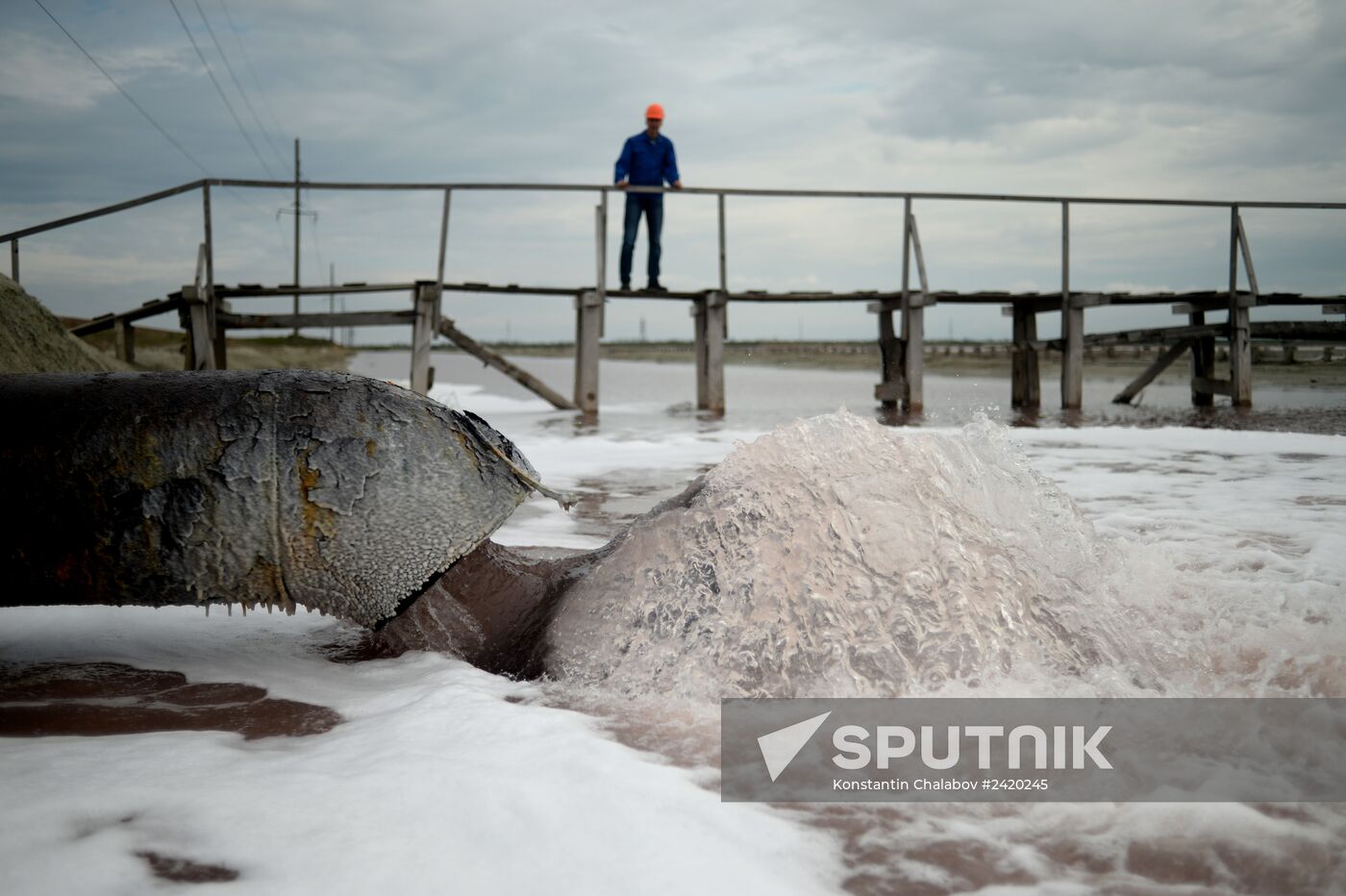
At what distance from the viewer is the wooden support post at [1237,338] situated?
604 inches

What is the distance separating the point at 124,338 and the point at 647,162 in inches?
325

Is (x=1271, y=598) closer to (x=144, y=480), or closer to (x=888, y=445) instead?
(x=888, y=445)

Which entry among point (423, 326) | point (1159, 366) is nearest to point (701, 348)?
point (423, 326)

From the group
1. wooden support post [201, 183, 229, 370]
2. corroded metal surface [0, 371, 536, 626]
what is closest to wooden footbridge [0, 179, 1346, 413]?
wooden support post [201, 183, 229, 370]

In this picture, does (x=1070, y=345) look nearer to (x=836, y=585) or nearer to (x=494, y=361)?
(x=494, y=361)

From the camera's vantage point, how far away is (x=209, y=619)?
3885 mm

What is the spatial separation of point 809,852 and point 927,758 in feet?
1.98

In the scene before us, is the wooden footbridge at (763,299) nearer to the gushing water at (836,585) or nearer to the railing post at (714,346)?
the railing post at (714,346)

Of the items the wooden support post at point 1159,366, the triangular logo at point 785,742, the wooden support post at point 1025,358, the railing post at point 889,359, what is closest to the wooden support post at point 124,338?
the railing post at point 889,359

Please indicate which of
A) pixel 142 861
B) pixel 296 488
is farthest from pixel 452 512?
pixel 142 861

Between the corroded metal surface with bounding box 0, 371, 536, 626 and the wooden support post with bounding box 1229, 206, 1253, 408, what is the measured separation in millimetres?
15620

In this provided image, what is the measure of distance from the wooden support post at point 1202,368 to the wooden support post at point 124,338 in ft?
56.2

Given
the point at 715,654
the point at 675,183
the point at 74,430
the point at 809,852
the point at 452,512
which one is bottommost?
the point at 809,852

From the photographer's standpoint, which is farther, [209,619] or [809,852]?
[209,619]
